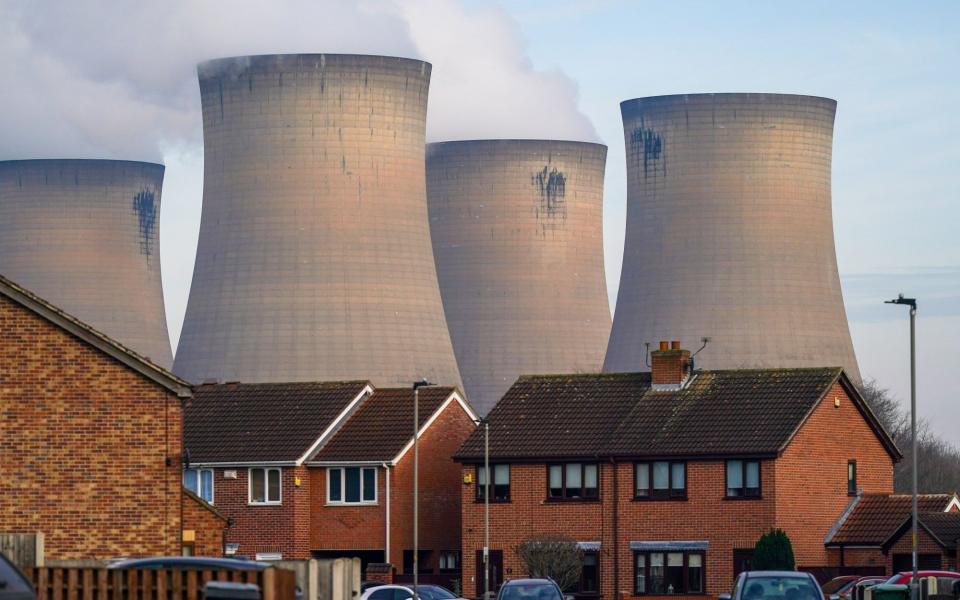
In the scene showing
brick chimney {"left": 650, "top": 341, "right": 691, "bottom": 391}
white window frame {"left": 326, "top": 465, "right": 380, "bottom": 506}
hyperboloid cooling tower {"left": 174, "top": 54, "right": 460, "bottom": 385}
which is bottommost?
white window frame {"left": 326, "top": 465, "right": 380, "bottom": 506}

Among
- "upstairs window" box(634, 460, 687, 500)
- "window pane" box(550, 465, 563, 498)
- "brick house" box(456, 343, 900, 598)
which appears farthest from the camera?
"window pane" box(550, 465, 563, 498)

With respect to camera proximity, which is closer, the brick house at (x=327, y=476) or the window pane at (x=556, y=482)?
the window pane at (x=556, y=482)

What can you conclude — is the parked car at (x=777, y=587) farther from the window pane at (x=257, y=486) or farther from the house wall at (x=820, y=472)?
the window pane at (x=257, y=486)

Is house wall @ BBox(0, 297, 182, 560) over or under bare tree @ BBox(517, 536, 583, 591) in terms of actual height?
over

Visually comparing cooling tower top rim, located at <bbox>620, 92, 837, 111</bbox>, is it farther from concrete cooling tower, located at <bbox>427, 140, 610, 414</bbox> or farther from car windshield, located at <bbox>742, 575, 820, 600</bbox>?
car windshield, located at <bbox>742, 575, 820, 600</bbox>

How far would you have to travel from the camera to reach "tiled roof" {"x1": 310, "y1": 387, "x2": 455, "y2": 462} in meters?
38.3

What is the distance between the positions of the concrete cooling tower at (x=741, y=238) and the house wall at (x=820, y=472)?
61.0 feet

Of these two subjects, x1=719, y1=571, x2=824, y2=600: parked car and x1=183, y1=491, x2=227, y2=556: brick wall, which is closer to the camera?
x1=719, y1=571, x2=824, y2=600: parked car

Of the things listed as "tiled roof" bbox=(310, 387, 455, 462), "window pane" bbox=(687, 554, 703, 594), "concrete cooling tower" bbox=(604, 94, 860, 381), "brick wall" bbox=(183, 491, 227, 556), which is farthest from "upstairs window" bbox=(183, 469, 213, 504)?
"concrete cooling tower" bbox=(604, 94, 860, 381)

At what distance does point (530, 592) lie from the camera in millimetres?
22906

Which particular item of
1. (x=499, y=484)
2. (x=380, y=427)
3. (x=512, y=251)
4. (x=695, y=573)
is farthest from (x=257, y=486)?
(x=512, y=251)

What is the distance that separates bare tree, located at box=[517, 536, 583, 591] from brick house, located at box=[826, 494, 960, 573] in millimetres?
4231

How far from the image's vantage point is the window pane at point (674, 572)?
3438cm

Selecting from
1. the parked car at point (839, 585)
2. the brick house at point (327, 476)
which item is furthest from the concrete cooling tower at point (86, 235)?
the parked car at point (839, 585)
